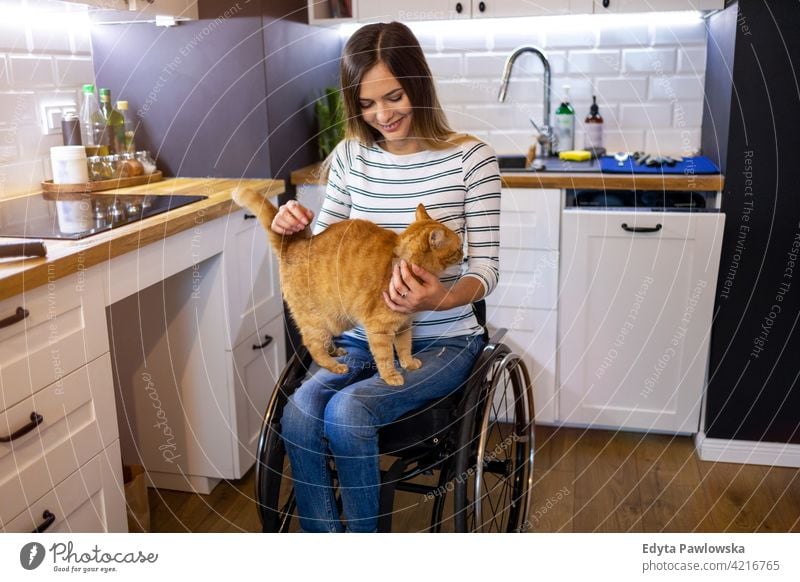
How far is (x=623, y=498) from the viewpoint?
243 centimetres

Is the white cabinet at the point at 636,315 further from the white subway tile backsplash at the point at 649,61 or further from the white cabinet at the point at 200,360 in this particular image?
the white cabinet at the point at 200,360

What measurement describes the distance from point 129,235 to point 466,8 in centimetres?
156

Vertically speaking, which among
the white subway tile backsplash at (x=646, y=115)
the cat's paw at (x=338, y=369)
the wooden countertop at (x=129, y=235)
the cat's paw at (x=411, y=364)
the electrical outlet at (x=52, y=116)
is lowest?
the cat's paw at (x=338, y=369)

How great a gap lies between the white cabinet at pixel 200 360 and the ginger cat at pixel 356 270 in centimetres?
63

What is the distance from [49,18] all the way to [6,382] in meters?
1.46

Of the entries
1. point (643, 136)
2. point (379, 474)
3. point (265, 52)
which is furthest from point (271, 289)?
point (643, 136)

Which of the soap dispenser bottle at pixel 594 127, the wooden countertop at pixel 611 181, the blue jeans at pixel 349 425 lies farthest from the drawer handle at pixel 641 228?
the blue jeans at pixel 349 425

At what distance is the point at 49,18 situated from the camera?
249 cm

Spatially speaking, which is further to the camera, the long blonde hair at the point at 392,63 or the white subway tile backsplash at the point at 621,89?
the white subway tile backsplash at the point at 621,89

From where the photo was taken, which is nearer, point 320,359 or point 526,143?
point 320,359

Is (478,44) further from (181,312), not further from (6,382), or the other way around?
(6,382)

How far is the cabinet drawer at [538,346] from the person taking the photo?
2797 mm

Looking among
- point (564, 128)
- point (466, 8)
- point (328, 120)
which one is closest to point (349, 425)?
point (328, 120)
